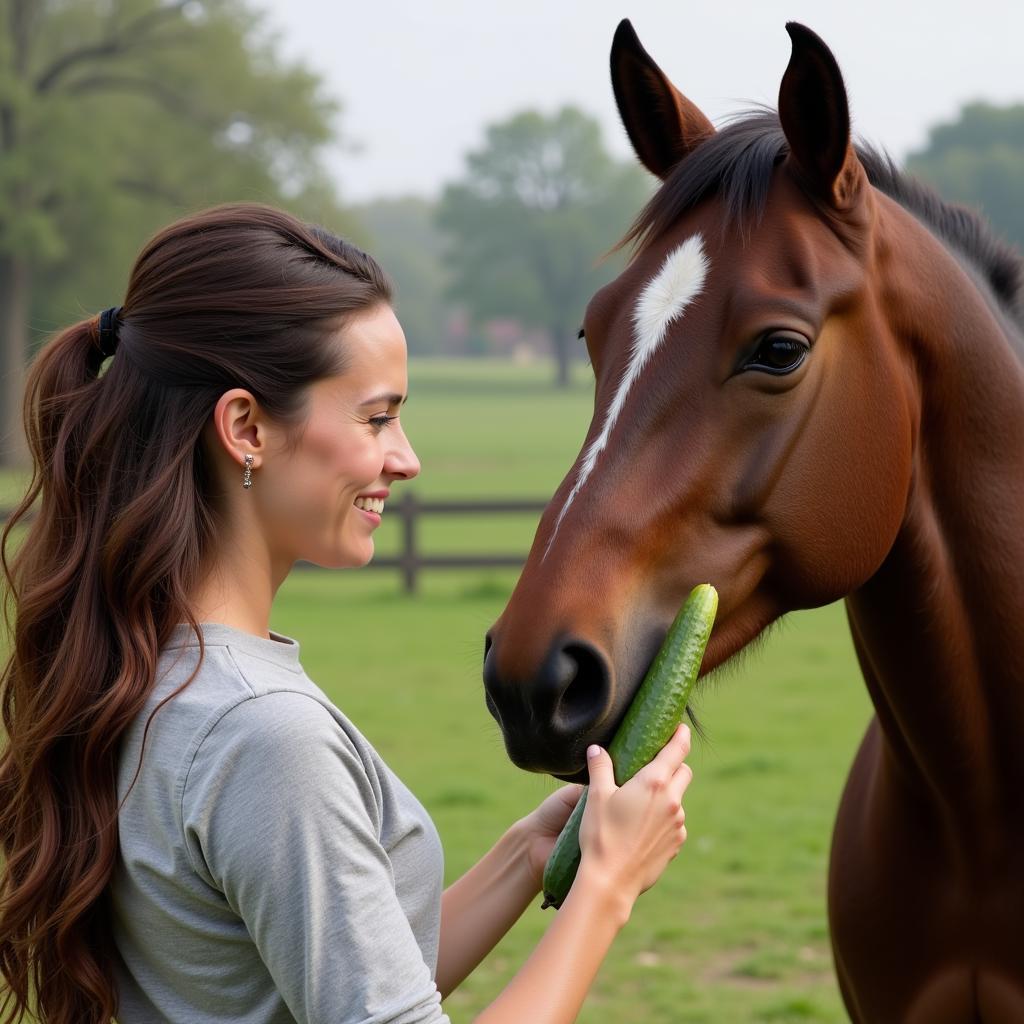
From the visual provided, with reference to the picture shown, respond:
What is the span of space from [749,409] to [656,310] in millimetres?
241

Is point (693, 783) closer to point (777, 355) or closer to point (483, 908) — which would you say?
point (483, 908)

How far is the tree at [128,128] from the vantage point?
3238 cm

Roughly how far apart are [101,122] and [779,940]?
33.5 m

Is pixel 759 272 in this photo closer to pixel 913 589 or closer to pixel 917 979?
pixel 913 589

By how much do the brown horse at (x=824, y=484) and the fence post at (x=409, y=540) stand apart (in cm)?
1221

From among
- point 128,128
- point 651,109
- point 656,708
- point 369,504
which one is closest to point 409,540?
point 651,109

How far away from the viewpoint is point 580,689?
196 cm

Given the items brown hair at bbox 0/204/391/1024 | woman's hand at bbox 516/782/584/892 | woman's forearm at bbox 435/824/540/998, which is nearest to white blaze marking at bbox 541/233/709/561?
brown hair at bbox 0/204/391/1024

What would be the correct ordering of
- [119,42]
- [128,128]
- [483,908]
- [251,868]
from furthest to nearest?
[128,128] → [119,42] → [483,908] → [251,868]

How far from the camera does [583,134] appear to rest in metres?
89.0

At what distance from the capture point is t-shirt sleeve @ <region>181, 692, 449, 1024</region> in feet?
5.33

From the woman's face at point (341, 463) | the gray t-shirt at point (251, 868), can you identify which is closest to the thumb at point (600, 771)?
the gray t-shirt at point (251, 868)

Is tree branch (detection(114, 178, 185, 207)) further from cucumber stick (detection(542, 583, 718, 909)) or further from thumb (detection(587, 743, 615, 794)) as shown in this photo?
thumb (detection(587, 743, 615, 794))

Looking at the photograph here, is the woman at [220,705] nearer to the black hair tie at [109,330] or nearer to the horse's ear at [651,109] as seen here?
the black hair tie at [109,330]
